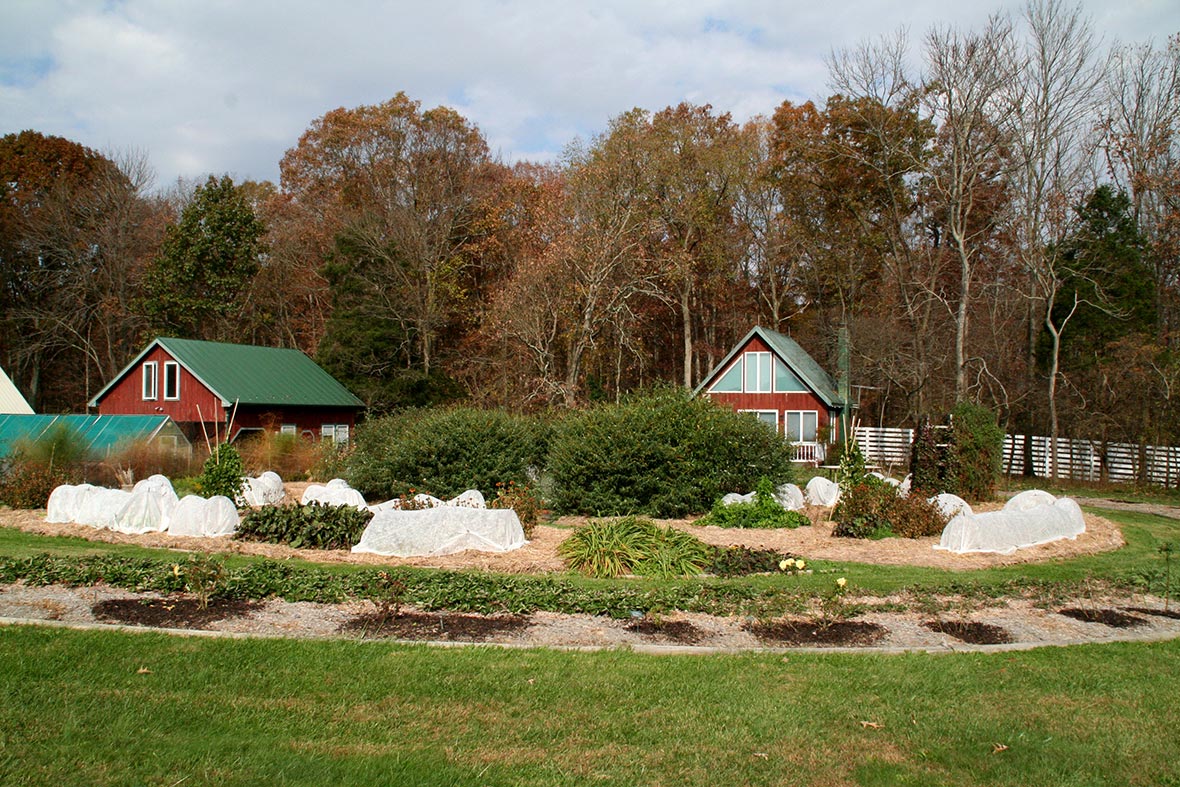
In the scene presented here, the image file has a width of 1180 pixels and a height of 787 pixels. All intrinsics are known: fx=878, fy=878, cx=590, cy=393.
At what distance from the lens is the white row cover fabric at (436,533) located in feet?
36.2

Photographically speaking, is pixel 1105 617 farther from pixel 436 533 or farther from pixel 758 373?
pixel 758 373

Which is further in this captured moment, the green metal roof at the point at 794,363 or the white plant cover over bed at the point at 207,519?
the green metal roof at the point at 794,363

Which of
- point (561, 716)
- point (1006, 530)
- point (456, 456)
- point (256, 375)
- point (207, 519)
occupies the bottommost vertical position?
point (561, 716)

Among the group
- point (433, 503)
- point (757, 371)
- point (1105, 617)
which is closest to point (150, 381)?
point (757, 371)

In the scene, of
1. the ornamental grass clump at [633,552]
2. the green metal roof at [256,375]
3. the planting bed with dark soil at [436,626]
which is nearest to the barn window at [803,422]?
the green metal roof at [256,375]

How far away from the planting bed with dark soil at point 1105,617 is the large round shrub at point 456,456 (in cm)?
979

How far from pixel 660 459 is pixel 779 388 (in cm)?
2161

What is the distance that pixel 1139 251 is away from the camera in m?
30.9

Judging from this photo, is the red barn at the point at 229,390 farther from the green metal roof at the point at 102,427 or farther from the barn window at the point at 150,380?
the green metal roof at the point at 102,427

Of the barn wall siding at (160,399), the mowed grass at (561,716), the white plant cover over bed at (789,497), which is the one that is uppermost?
the barn wall siding at (160,399)

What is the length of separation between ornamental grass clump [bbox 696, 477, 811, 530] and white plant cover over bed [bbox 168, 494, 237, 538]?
7063mm

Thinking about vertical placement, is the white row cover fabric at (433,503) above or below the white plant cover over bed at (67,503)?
above

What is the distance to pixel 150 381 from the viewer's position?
111ft

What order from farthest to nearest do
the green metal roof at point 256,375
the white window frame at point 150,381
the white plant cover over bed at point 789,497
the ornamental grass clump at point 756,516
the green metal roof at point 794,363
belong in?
the green metal roof at point 794,363 < the white window frame at point 150,381 < the green metal roof at point 256,375 < the white plant cover over bed at point 789,497 < the ornamental grass clump at point 756,516
